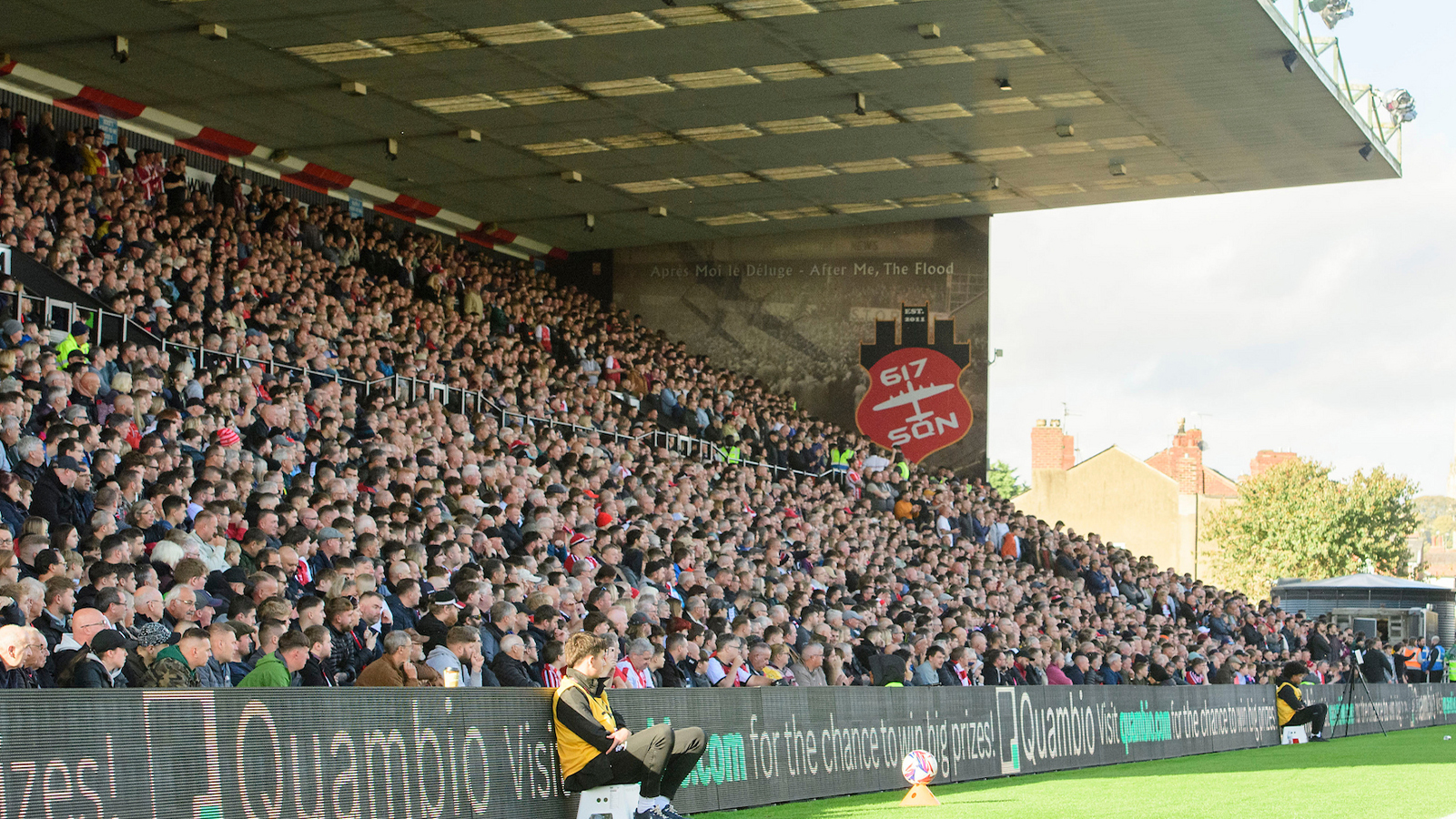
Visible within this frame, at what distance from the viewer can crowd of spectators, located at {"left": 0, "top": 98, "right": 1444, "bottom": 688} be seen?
10789 mm

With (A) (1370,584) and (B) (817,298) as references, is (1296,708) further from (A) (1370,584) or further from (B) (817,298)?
(A) (1370,584)

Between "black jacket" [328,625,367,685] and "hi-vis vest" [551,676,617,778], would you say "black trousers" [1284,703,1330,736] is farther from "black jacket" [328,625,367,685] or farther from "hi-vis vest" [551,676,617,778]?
"black jacket" [328,625,367,685]

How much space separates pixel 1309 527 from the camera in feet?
212

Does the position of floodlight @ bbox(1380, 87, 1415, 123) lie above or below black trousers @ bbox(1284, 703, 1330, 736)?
above

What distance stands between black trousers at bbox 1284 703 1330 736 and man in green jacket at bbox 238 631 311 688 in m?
18.9

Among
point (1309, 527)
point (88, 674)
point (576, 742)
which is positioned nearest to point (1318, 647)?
point (576, 742)

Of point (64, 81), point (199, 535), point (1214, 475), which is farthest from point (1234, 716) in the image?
point (1214, 475)

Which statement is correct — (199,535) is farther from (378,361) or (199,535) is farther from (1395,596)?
(1395,596)

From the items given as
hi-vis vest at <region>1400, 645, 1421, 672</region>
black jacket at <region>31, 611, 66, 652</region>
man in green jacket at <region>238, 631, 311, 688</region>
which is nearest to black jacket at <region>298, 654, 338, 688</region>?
man in green jacket at <region>238, 631, 311, 688</region>

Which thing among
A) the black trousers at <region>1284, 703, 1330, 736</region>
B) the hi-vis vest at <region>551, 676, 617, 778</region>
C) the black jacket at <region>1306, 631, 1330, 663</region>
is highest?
the hi-vis vest at <region>551, 676, 617, 778</region>

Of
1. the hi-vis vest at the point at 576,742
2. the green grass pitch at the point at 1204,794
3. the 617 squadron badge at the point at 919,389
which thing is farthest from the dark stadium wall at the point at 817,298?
the hi-vis vest at the point at 576,742

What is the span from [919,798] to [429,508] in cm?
551

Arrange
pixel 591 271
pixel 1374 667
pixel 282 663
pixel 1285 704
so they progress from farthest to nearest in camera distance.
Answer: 1. pixel 591 271
2. pixel 1374 667
3. pixel 1285 704
4. pixel 282 663

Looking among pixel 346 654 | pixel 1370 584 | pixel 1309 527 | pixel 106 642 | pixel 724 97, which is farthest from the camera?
pixel 1309 527
